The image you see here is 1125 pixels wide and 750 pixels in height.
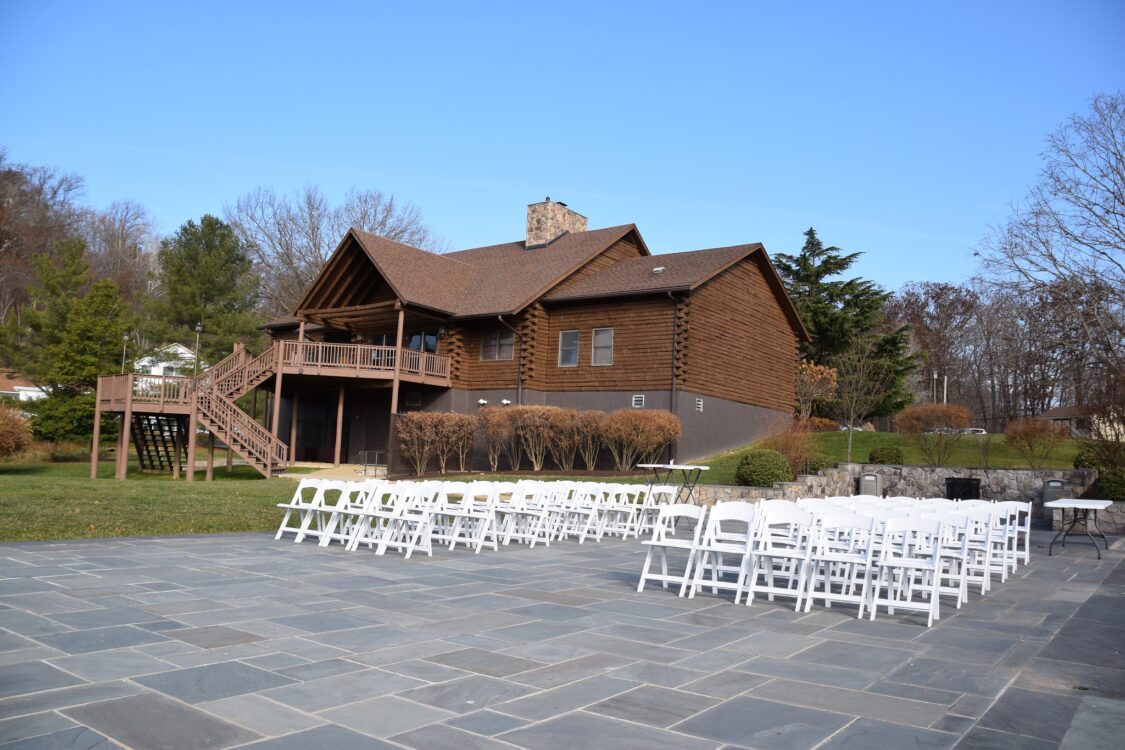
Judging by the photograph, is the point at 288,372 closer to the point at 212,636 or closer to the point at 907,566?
the point at 212,636

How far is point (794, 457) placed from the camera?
22.3 meters

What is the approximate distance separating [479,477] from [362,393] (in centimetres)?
956

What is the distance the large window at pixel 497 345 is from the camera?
2745 centimetres

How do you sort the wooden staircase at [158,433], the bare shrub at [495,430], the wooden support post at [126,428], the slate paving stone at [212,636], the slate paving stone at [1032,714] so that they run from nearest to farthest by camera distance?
1. the slate paving stone at [1032,714]
2. the slate paving stone at [212,636]
3. the wooden support post at [126,428]
4. the bare shrub at [495,430]
5. the wooden staircase at [158,433]

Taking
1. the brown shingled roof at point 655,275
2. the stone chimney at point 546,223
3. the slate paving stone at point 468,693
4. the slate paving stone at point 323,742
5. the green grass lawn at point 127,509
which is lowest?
the green grass lawn at point 127,509

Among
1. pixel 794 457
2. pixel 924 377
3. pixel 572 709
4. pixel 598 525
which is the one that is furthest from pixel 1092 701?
pixel 924 377

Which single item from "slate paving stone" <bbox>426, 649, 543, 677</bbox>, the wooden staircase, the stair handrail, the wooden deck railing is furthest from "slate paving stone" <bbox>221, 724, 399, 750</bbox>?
the wooden staircase

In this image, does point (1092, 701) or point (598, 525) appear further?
point (598, 525)

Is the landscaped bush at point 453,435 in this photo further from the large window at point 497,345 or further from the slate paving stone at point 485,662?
the slate paving stone at point 485,662

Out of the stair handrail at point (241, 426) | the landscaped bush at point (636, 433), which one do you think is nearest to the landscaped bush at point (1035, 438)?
the landscaped bush at point (636, 433)

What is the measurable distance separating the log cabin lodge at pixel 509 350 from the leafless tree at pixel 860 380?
2.32 metres

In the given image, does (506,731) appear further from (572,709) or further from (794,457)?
(794,457)

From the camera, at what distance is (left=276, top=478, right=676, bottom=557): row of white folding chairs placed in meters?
10.5

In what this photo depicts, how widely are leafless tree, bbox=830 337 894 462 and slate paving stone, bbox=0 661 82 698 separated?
2826 centimetres
